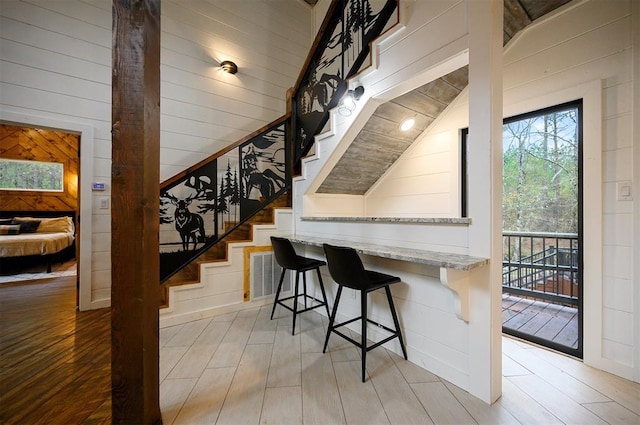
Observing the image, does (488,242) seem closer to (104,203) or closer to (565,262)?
(565,262)

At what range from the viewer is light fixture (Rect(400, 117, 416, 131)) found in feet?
9.00

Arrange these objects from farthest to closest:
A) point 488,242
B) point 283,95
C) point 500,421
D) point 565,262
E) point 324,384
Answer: point 283,95 → point 565,262 → point 324,384 → point 488,242 → point 500,421

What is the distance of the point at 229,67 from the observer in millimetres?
3854

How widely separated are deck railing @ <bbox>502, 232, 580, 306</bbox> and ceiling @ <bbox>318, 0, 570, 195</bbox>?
154cm

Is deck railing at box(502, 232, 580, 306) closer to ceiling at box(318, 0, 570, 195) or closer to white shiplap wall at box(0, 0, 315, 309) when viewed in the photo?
ceiling at box(318, 0, 570, 195)

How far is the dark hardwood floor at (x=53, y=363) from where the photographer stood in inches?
57.6

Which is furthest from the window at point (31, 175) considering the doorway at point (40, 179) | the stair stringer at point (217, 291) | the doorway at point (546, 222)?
the doorway at point (546, 222)

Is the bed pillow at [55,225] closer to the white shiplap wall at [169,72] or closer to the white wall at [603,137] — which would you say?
the white shiplap wall at [169,72]

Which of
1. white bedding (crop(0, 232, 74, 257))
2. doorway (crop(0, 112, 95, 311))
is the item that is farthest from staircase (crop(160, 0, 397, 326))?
white bedding (crop(0, 232, 74, 257))

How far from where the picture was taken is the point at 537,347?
85.7 inches

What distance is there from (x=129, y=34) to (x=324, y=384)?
2243 mm

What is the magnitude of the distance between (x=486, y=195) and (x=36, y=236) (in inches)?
282

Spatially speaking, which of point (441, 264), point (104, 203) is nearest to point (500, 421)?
point (441, 264)

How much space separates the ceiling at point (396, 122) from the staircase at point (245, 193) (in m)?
0.47
